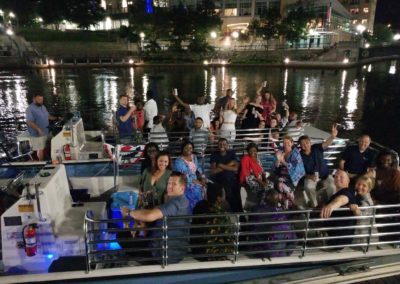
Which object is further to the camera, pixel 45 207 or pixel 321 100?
pixel 321 100

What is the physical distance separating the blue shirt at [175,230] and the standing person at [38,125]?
6.01 meters

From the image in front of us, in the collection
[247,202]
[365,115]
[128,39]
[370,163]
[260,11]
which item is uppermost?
[260,11]

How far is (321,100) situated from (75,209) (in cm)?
2987

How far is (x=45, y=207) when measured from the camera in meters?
5.11

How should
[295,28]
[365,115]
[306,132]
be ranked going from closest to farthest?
[306,132]
[365,115]
[295,28]

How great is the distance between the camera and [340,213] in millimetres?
5340

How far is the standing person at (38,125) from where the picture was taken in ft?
30.7

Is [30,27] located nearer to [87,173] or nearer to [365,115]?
[365,115]

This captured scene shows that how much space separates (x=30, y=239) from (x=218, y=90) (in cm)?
3324

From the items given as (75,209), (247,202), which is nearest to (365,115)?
(247,202)

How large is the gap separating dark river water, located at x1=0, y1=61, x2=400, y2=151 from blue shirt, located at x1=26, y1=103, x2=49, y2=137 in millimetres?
5252

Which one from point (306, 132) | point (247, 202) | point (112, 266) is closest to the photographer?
point (112, 266)

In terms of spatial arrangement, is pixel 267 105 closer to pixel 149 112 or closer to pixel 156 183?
pixel 149 112

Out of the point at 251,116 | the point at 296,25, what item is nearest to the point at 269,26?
the point at 296,25
